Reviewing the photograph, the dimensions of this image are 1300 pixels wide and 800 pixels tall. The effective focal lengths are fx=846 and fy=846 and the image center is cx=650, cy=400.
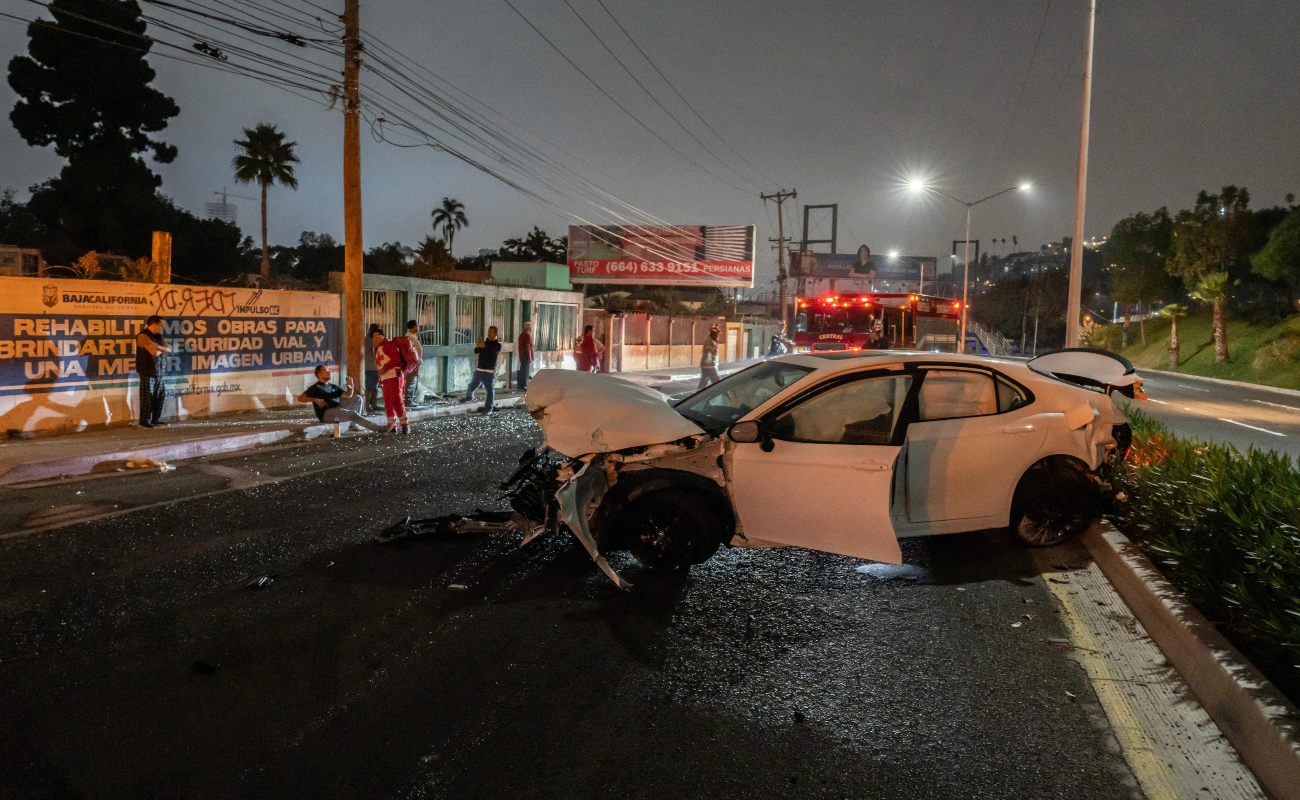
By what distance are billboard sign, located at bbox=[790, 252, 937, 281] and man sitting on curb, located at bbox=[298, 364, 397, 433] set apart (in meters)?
76.5

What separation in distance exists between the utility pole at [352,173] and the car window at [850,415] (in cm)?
1113

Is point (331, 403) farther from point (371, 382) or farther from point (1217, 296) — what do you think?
point (1217, 296)

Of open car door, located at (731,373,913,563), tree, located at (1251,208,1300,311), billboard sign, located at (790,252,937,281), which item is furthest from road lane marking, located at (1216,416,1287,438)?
billboard sign, located at (790,252,937,281)

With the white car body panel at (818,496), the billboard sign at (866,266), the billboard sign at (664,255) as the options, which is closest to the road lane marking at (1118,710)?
the white car body panel at (818,496)

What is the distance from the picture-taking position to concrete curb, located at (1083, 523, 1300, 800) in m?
3.14

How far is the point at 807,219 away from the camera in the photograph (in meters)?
66.4

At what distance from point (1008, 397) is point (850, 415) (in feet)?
4.13

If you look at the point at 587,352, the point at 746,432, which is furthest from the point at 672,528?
the point at 587,352

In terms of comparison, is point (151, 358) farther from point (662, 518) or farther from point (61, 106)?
point (61, 106)

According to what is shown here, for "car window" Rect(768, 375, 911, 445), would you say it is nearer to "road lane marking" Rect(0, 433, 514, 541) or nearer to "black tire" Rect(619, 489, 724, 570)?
"black tire" Rect(619, 489, 724, 570)

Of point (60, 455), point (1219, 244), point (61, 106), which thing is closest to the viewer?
point (60, 455)

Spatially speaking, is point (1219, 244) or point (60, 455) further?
point (1219, 244)

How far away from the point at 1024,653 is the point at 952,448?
156 cm

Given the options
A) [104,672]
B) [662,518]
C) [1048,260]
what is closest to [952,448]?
[662,518]
